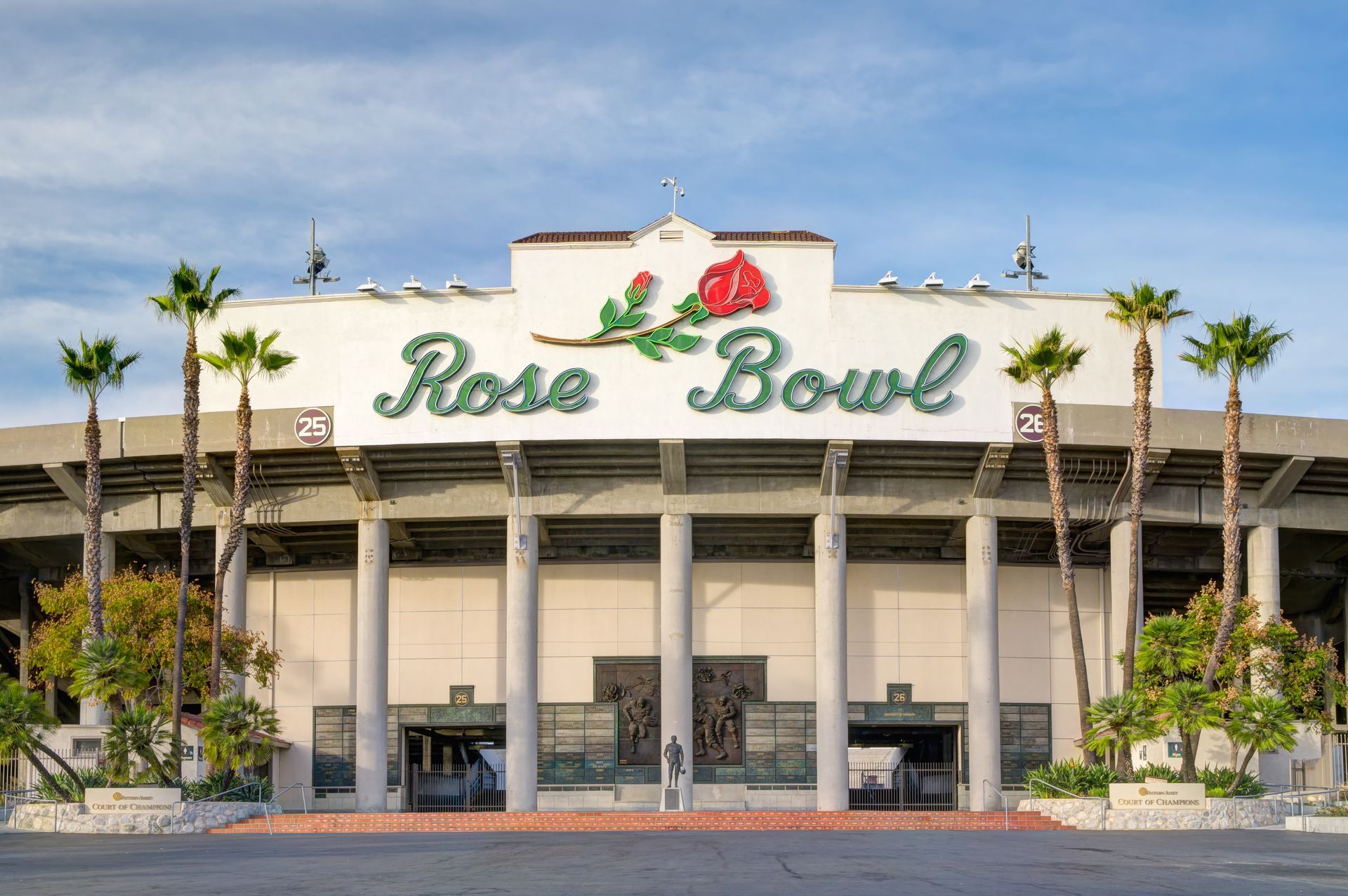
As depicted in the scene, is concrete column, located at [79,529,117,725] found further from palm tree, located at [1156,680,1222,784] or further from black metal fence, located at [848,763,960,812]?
palm tree, located at [1156,680,1222,784]

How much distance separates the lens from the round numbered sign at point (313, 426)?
4759cm

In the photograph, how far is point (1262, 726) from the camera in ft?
132

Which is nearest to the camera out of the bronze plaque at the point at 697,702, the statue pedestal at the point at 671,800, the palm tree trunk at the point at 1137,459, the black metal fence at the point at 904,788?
the palm tree trunk at the point at 1137,459

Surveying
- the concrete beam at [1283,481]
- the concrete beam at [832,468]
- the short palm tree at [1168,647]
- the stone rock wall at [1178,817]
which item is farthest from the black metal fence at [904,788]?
the concrete beam at [1283,481]

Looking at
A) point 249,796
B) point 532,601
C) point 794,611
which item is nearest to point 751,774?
point 794,611

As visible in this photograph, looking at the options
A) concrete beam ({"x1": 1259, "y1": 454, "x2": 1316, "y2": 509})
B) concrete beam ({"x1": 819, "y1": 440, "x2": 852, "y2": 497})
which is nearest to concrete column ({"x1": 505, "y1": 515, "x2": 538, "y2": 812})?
concrete beam ({"x1": 819, "y1": 440, "x2": 852, "y2": 497})

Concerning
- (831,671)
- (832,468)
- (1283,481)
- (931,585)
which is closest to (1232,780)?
(1283,481)

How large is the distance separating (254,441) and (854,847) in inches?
1003

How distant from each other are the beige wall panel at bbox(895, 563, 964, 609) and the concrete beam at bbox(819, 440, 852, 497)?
6.24 meters

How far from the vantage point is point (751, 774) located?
51.9 meters

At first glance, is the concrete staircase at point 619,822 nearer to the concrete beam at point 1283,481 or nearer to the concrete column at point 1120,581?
the concrete column at point 1120,581

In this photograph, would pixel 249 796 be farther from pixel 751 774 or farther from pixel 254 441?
pixel 751 774

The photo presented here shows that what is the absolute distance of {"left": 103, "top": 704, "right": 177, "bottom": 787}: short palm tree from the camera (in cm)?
3891

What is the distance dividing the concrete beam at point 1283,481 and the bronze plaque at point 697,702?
16.7m
